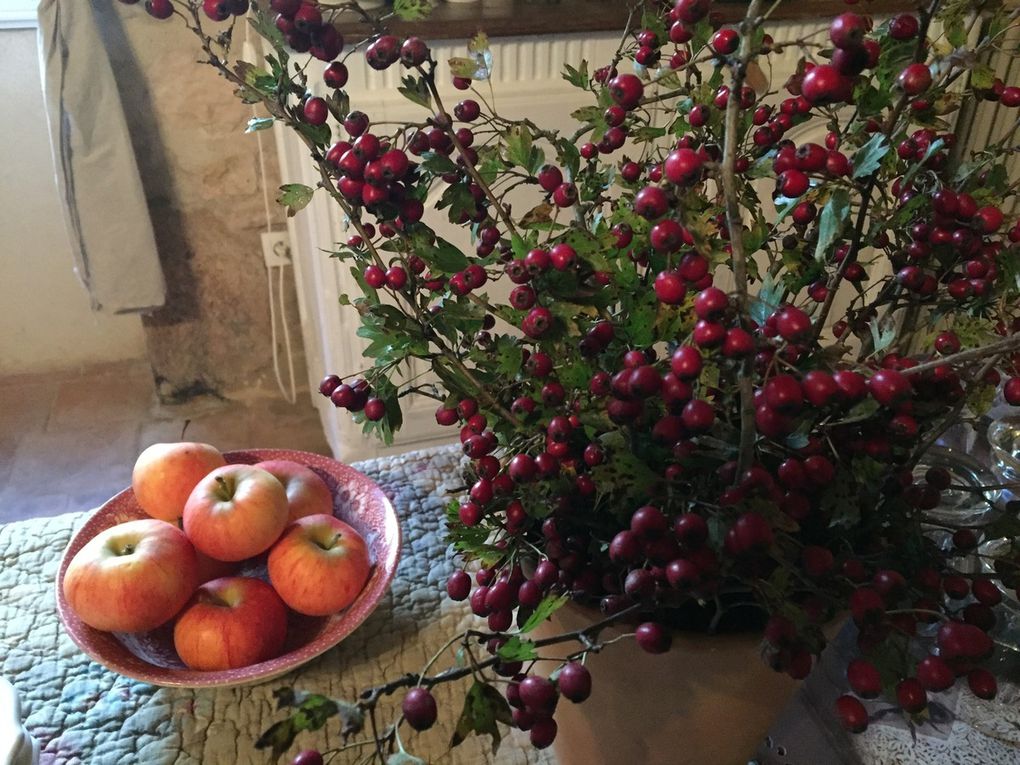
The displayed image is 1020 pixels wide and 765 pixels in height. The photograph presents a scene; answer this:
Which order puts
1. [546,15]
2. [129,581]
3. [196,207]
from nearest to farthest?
[129,581], [546,15], [196,207]

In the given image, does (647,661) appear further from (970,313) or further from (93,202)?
(93,202)

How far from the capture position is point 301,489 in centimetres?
76

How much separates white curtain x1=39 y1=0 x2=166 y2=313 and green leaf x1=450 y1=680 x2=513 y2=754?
1.89m

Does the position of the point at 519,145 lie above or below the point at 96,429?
above

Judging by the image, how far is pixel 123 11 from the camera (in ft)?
6.02

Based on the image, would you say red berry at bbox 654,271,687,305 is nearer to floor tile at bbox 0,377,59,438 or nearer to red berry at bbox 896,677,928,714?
→ red berry at bbox 896,677,928,714

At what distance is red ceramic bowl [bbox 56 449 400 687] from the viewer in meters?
0.61

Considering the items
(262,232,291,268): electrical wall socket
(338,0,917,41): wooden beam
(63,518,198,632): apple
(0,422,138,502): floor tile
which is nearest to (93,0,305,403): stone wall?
(262,232,291,268): electrical wall socket

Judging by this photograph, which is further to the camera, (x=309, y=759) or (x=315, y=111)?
(x=315, y=111)

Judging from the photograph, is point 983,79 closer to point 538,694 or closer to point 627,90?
point 627,90

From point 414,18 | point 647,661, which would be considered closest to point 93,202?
point 414,18

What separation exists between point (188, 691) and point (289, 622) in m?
0.09

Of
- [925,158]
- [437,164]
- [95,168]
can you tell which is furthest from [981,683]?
[95,168]

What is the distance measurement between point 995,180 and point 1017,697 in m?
0.35
